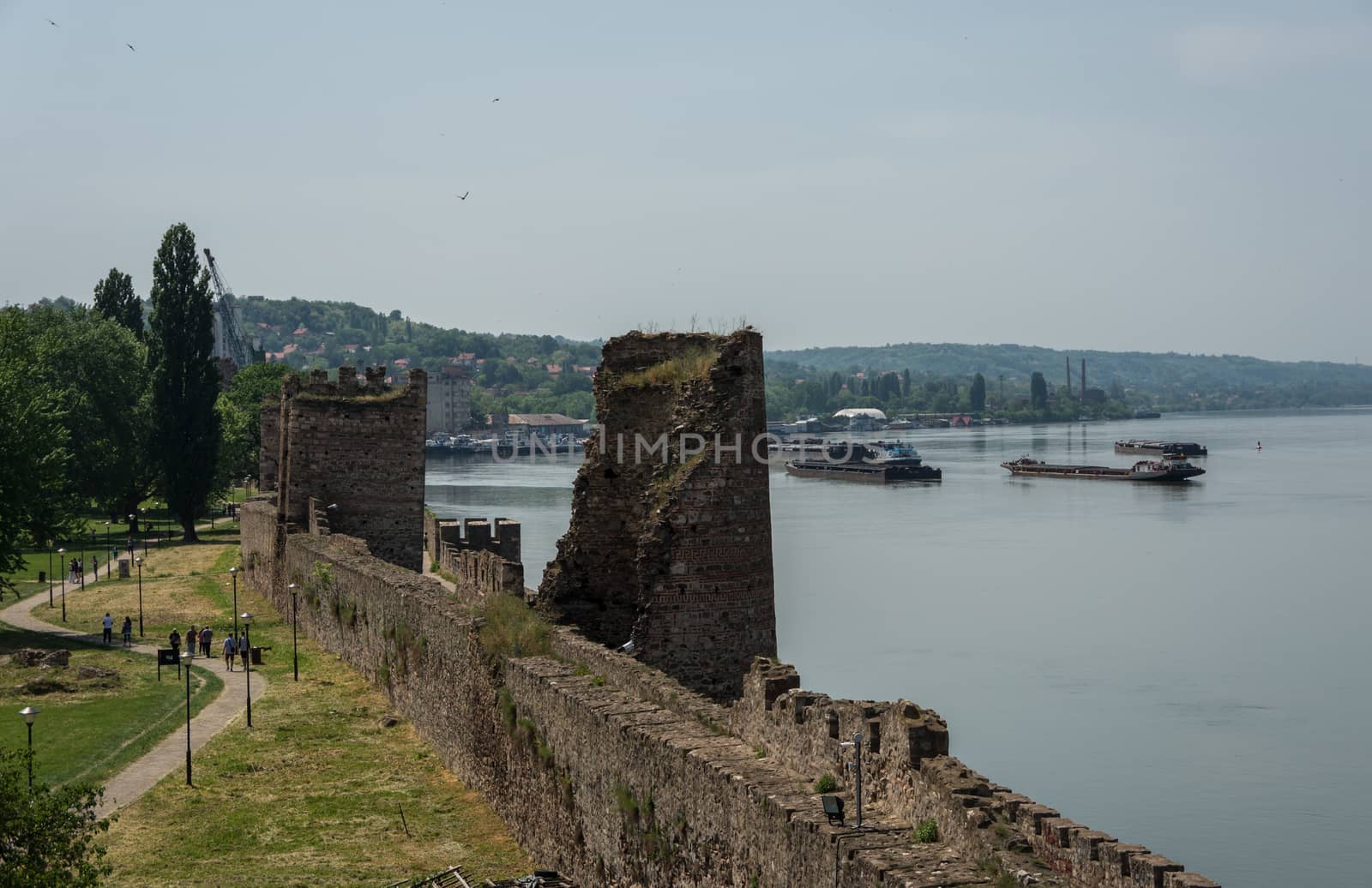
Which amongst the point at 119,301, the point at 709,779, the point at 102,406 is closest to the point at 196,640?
the point at 709,779

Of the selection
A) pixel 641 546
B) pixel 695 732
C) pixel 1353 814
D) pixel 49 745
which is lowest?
pixel 1353 814

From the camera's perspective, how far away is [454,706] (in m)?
20.9

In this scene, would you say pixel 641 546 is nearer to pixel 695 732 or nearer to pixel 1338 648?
pixel 695 732

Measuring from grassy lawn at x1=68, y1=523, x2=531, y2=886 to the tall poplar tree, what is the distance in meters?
36.8

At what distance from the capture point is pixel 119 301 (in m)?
91.6

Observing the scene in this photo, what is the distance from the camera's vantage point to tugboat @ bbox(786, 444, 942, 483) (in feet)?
420

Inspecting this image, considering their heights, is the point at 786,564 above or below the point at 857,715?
below

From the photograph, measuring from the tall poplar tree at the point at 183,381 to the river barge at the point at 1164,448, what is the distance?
9573 cm

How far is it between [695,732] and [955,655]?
34524mm

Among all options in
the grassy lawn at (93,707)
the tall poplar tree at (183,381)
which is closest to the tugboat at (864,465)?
the tall poplar tree at (183,381)

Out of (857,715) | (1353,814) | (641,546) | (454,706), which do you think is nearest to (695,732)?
(857,715)

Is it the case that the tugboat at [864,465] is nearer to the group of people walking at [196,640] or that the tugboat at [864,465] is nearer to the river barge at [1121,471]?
the river barge at [1121,471]

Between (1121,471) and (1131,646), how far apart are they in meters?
81.9

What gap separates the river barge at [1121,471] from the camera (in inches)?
4737
